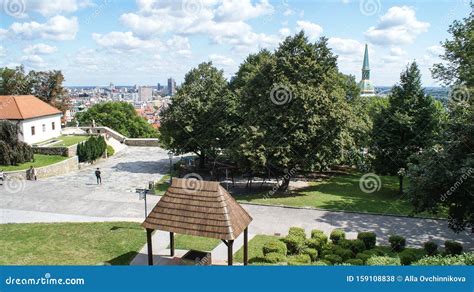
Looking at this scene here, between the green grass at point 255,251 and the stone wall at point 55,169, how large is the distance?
66.9 feet

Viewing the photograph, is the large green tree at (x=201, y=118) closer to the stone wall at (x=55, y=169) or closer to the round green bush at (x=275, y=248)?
the stone wall at (x=55, y=169)

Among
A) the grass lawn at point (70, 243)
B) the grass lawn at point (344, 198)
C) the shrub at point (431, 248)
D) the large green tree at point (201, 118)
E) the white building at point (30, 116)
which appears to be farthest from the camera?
the white building at point (30, 116)

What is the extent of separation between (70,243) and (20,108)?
1059 inches

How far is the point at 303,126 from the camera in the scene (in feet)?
83.0

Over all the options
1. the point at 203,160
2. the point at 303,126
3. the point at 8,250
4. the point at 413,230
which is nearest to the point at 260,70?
the point at 303,126

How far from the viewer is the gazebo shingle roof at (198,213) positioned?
42.2 ft

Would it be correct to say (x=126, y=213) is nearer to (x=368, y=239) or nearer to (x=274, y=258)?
(x=274, y=258)

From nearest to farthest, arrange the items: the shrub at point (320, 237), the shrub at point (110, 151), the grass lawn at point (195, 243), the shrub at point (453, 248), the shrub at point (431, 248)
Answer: the shrub at point (453, 248) < the shrub at point (431, 248) < the shrub at point (320, 237) < the grass lawn at point (195, 243) < the shrub at point (110, 151)

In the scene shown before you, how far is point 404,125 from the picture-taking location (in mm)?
25109

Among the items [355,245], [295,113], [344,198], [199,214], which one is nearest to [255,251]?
[355,245]

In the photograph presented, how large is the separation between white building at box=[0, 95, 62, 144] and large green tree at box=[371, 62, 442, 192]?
3126cm

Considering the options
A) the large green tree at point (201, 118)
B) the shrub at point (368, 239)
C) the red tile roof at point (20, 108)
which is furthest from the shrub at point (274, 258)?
the red tile roof at point (20, 108)

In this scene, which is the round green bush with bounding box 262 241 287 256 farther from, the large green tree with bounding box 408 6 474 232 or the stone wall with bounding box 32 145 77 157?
the stone wall with bounding box 32 145 77 157

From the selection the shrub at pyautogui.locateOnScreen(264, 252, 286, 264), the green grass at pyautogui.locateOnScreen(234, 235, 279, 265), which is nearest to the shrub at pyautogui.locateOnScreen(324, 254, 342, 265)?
the shrub at pyautogui.locateOnScreen(264, 252, 286, 264)
